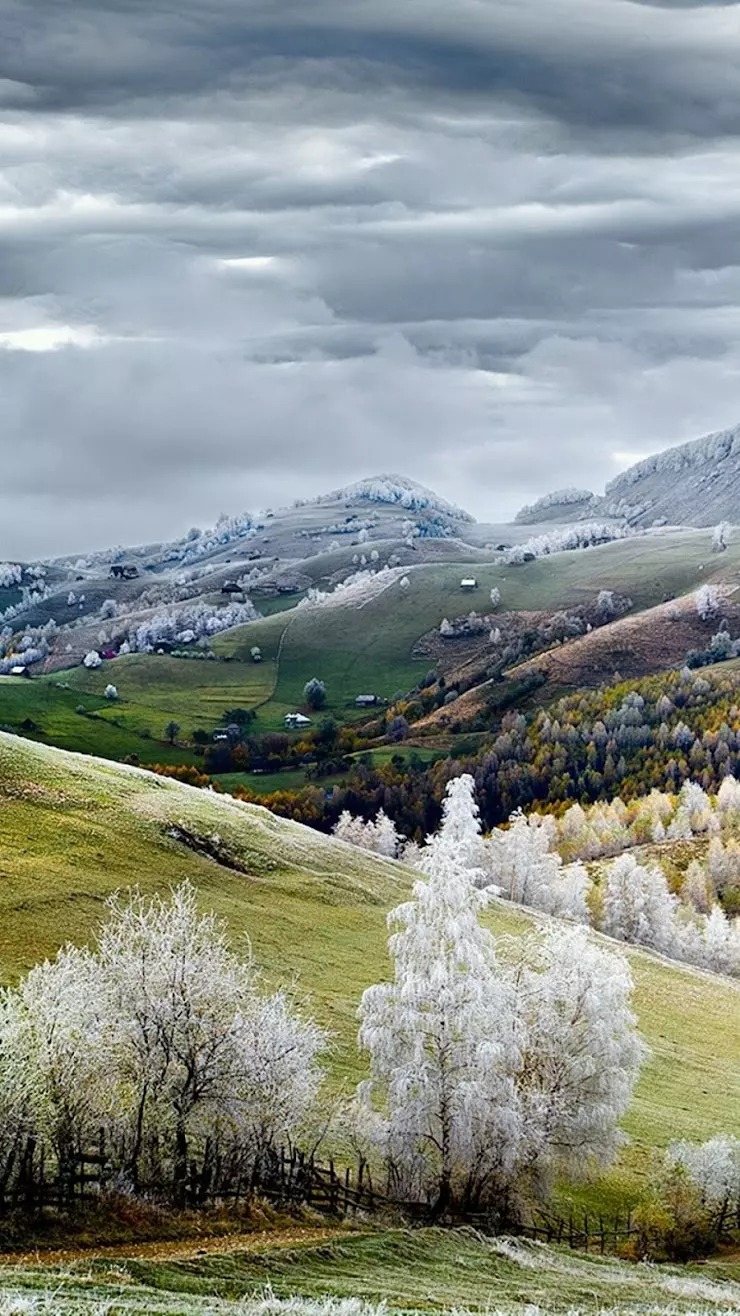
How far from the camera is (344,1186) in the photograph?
50.9m

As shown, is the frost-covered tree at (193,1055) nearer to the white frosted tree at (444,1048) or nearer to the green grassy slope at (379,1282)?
the white frosted tree at (444,1048)

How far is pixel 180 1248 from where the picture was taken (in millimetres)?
41188

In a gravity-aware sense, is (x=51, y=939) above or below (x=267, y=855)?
below

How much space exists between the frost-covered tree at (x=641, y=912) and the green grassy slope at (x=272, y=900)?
121 feet

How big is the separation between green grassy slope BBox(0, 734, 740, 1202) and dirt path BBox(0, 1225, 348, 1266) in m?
16.0

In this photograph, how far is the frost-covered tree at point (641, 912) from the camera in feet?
515

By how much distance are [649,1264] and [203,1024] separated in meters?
21.9

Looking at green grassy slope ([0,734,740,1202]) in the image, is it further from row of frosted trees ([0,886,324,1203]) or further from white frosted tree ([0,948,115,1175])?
white frosted tree ([0,948,115,1175])

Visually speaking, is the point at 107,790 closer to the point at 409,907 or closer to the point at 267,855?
the point at 267,855

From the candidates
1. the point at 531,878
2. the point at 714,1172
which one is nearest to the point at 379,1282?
the point at 714,1172

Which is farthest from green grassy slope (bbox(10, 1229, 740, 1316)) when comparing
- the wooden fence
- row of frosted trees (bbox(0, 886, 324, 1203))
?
row of frosted trees (bbox(0, 886, 324, 1203))

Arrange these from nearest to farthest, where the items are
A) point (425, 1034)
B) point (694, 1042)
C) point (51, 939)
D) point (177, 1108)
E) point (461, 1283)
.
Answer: point (461, 1283) → point (177, 1108) → point (425, 1034) → point (51, 939) → point (694, 1042)

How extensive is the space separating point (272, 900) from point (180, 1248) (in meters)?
50.4

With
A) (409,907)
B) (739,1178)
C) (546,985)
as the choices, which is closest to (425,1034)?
(409,907)
